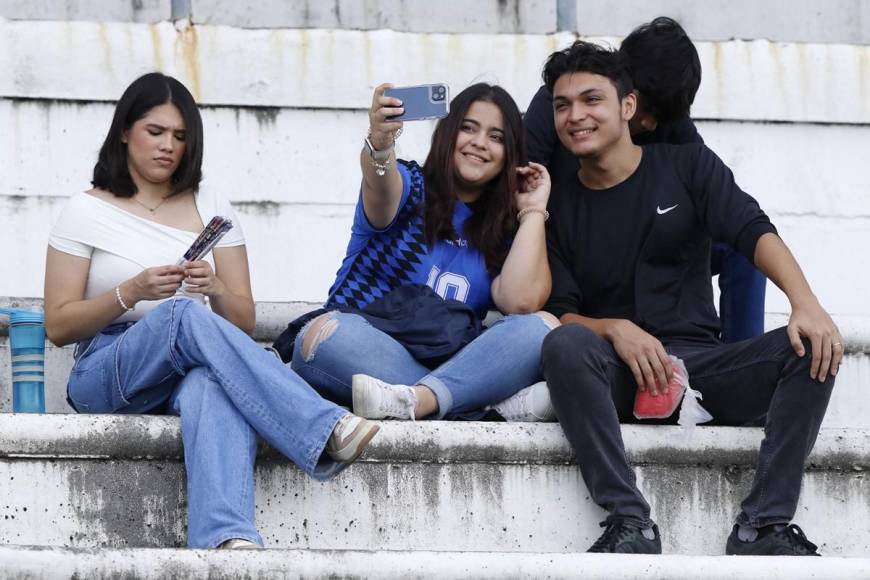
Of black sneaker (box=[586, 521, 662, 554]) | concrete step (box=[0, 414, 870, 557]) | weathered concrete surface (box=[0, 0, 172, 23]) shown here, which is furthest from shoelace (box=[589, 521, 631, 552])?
weathered concrete surface (box=[0, 0, 172, 23])

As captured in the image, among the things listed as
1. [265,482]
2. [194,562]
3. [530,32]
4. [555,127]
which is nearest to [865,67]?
[530,32]

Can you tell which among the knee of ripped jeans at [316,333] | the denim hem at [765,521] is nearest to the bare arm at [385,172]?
the knee of ripped jeans at [316,333]

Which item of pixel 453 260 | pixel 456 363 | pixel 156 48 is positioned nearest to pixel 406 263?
pixel 453 260

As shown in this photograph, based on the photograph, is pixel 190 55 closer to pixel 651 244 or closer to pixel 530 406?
pixel 651 244

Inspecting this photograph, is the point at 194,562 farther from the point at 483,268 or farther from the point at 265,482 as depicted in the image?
the point at 483,268

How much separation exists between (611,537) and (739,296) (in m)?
1.23

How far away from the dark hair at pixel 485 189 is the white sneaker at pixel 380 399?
0.57 metres

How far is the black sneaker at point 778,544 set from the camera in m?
3.89

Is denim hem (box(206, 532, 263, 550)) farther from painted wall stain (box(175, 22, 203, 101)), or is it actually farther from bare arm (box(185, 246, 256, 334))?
painted wall stain (box(175, 22, 203, 101))

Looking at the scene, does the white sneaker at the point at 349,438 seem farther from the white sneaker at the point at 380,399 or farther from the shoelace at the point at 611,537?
the shoelace at the point at 611,537

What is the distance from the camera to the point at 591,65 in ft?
15.1

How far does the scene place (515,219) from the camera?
4555mm

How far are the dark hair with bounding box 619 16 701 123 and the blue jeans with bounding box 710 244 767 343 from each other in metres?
0.41

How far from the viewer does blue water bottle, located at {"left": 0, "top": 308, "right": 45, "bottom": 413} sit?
420cm
